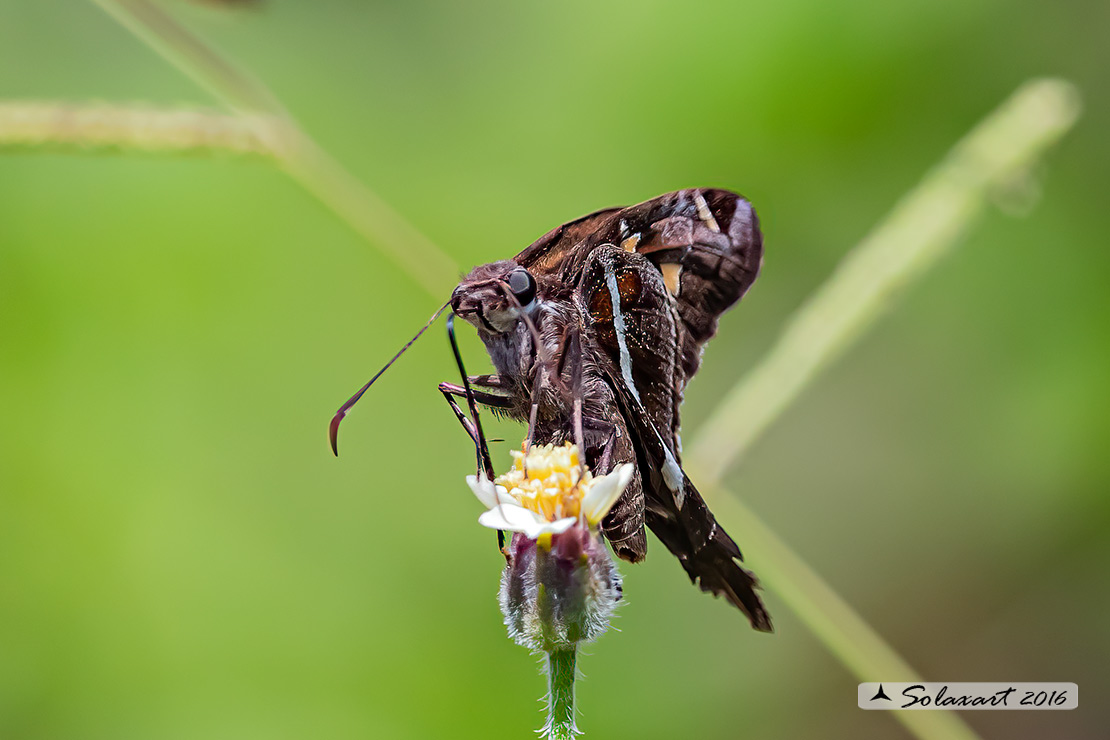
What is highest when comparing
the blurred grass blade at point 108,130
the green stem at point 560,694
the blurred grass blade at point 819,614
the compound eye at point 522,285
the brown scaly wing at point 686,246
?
the brown scaly wing at point 686,246

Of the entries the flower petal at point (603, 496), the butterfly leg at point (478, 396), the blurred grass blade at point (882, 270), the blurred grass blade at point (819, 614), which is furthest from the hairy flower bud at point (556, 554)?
the blurred grass blade at point (819, 614)

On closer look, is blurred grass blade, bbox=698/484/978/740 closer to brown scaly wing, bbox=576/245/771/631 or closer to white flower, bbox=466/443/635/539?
brown scaly wing, bbox=576/245/771/631

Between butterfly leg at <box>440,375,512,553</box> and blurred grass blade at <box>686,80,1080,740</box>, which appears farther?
blurred grass blade at <box>686,80,1080,740</box>

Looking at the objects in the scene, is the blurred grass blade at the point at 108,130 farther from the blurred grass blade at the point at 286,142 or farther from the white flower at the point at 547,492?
the white flower at the point at 547,492

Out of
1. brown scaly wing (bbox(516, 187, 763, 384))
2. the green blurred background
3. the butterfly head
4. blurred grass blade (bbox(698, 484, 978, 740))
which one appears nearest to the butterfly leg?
the butterfly head

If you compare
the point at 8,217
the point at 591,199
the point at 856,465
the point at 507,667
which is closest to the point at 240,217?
the point at 8,217

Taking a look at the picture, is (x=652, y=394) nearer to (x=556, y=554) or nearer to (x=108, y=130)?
(x=556, y=554)

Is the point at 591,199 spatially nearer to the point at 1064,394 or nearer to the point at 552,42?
the point at 552,42
